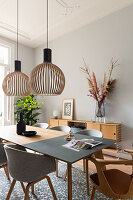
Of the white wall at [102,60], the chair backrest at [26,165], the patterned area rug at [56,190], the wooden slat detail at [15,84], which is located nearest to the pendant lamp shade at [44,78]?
the wooden slat detail at [15,84]

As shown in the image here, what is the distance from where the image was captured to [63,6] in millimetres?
3285

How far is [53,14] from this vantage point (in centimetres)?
357

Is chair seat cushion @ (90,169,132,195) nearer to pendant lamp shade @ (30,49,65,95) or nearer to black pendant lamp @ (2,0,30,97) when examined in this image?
pendant lamp shade @ (30,49,65,95)

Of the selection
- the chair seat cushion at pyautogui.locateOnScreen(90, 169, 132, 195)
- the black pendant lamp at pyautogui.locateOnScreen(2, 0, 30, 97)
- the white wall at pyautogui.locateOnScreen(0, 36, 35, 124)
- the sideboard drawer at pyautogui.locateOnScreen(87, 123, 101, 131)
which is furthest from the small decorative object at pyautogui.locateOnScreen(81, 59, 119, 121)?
the white wall at pyautogui.locateOnScreen(0, 36, 35, 124)

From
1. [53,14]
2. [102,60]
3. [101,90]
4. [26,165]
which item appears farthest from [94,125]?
[53,14]

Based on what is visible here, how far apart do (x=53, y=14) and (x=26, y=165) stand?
11.2 ft

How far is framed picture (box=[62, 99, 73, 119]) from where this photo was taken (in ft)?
14.0

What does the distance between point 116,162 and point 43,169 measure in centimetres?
72

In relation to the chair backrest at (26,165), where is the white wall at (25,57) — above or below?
above

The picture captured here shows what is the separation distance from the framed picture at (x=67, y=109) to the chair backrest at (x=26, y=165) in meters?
2.75

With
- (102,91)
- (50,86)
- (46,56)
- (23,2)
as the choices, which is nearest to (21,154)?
(50,86)

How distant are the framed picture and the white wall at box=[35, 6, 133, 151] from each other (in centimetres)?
13

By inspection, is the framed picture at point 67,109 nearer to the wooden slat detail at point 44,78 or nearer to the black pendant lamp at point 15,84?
the black pendant lamp at point 15,84

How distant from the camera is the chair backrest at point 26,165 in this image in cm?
146
